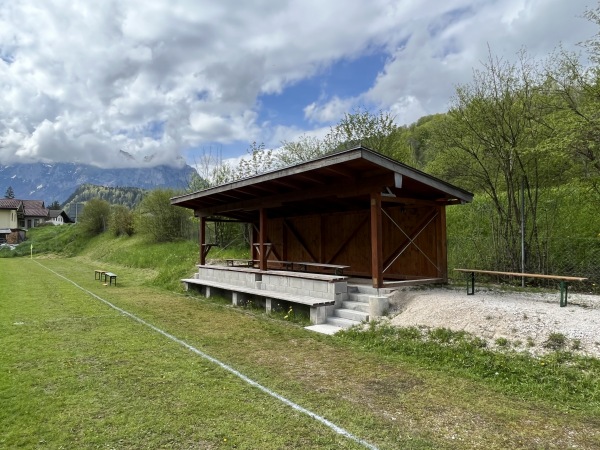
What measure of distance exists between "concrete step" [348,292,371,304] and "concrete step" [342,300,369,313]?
0.09 metres

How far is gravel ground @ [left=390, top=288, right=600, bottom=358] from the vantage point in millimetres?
4824

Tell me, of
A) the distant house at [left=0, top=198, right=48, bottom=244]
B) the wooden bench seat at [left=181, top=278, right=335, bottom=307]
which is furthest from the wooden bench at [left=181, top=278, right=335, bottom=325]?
the distant house at [left=0, top=198, right=48, bottom=244]

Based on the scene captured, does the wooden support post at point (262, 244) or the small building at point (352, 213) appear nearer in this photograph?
the small building at point (352, 213)

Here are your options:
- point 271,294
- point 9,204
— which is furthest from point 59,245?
point 271,294

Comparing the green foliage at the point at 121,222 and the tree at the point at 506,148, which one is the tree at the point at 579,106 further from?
the green foliage at the point at 121,222

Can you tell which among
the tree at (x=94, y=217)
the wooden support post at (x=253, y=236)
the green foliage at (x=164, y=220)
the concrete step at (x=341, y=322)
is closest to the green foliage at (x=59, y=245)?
the tree at (x=94, y=217)

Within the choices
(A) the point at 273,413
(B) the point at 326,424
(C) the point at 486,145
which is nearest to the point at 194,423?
(A) the point at 273,413

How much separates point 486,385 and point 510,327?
1254 millimetres

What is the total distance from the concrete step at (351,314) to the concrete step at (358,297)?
0.93 feet

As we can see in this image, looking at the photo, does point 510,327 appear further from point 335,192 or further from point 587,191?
point 587,191

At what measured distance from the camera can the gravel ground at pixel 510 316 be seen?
4824 millimetres

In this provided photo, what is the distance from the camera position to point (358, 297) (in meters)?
7.60

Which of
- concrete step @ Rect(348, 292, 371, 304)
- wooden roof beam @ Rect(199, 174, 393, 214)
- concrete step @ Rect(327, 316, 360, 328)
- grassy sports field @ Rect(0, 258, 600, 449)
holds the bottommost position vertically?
grassy sports field @ Rect(0, 258, 600, 449)

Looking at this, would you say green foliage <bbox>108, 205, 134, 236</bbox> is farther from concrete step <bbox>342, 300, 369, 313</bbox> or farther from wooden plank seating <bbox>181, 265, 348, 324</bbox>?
concrete step <bbox>342, 300, 369, 313</bbox>
